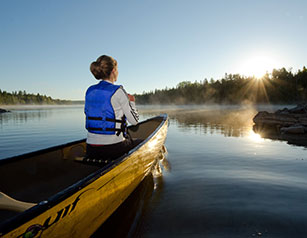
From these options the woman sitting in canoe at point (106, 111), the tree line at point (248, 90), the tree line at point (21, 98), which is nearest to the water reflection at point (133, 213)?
the woman sitting in canoe at point (106, 111)

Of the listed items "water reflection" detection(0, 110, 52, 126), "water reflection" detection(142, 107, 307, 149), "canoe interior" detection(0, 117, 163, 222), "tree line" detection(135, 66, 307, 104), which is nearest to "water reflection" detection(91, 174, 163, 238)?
"canoe interior" detection(0, 117, 163, 222)

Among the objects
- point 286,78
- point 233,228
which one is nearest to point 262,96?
point 286,78

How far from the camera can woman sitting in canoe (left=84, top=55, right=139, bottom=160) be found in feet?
9.36

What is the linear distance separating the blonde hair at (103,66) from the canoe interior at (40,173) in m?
1.21

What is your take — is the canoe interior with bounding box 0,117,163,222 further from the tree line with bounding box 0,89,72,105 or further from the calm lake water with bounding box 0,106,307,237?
the tree line with bounding box 0,89,72,105

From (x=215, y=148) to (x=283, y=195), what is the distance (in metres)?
3.81

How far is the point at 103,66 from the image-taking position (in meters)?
2.95

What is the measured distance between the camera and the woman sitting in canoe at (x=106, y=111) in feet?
9.36

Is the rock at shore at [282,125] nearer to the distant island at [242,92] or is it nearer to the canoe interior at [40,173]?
the canoe interior at [40,173]

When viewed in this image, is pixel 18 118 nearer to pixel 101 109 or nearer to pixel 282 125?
pixel 101 109

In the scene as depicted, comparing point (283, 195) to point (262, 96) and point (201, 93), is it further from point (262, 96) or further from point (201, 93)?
point (201, 93)

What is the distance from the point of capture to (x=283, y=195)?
3.54m

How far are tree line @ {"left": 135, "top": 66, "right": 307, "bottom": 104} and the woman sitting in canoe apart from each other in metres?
74.8

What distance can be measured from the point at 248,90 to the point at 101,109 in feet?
315
